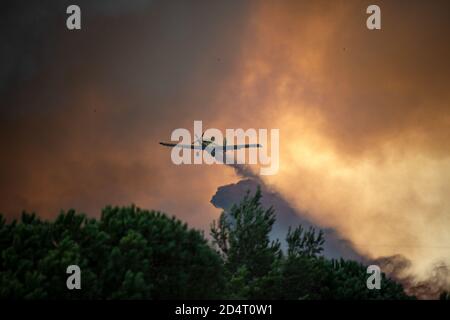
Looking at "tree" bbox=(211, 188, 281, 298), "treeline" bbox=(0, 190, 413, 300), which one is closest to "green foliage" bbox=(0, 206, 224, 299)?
"treeline" bbox=(0, 190, 413, 300)

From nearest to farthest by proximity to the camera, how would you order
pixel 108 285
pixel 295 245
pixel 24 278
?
pixel 24 278
pixel 108 285
pixel 295 245

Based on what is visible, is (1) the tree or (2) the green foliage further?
(1) the tree

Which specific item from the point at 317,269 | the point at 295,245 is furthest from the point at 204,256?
the point at 295,245

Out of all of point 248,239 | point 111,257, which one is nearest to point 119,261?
point 111,257

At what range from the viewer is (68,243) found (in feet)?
85.5

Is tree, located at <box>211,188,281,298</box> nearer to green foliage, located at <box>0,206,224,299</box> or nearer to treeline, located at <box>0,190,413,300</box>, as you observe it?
treeline, located at <box>0,190,413,300</box>

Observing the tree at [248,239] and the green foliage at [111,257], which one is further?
the tree at [248,239]

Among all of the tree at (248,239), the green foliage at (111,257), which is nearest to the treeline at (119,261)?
the green foliage at (111,257)

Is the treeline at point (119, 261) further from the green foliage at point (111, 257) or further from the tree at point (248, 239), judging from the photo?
the tree at point (248, 239)

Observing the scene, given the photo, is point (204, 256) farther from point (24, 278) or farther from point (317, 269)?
point (317, 269)

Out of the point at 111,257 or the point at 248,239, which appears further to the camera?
the point at 248,239

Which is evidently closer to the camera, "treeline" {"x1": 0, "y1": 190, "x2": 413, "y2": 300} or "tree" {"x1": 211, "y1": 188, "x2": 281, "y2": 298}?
"treeline" {"x1": 0, "y1": 190, "x2": 413, "y2": 300}

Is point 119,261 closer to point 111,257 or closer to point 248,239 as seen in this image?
point 111,257
